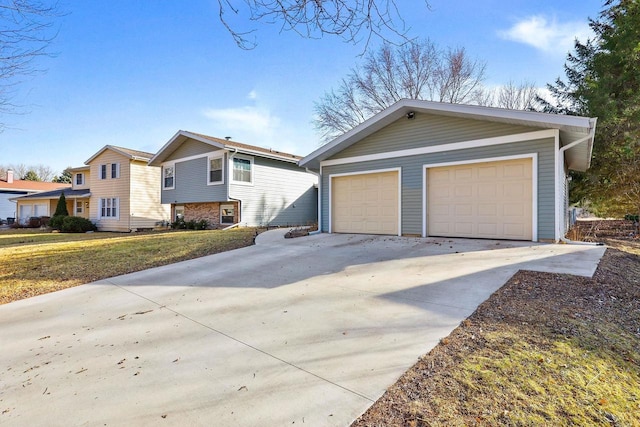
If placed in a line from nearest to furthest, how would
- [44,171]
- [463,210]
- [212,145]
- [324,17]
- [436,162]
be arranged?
[324,17] → [463,210] → [436,162] → [212,145] → [44,171]

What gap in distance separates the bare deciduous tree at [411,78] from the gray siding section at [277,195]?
6.88 m

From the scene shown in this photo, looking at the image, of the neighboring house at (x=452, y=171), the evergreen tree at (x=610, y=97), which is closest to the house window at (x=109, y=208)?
the neighboring house at (x=452, y=171)

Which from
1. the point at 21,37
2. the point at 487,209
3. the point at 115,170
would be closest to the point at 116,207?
the point at 115,170

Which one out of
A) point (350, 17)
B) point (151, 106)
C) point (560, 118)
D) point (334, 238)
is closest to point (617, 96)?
point (560, 118)

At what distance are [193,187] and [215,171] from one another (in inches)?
74.5

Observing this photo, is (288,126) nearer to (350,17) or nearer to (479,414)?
(350,17)

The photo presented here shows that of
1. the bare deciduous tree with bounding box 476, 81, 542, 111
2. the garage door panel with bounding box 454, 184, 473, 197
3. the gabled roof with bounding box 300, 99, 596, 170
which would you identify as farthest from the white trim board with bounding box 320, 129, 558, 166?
the bare deciduous tree with bounding box 476, 81, 542, 111

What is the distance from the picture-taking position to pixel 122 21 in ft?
18.2

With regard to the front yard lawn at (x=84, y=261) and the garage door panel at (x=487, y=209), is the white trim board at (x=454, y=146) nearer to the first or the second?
the garage door panel at (x=487, y=209)

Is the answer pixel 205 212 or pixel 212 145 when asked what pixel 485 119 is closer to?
pixel 212 145

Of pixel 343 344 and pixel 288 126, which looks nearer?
pixel 343 344

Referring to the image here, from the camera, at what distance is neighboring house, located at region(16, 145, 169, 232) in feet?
64.3

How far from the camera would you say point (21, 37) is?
5.42 meters

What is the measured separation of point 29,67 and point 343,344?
23.4ft
